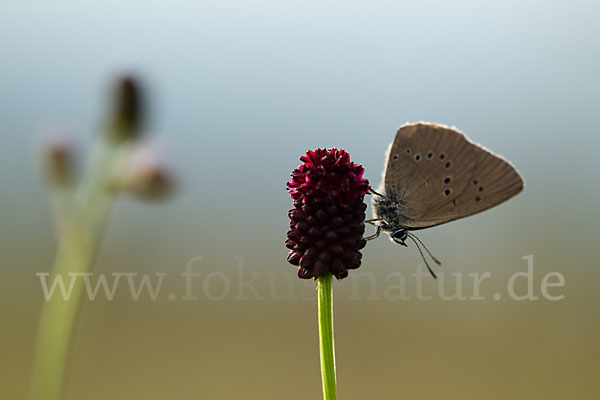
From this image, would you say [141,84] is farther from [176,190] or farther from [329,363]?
[329,363]

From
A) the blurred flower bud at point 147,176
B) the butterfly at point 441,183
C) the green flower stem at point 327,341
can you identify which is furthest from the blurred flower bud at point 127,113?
the green flower stem at point 327,341

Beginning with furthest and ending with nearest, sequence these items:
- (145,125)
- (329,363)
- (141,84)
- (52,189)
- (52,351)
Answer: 1. (141,84)
2. (145,125)
3. (52,189)
4. (52,351)
5. (329,363)

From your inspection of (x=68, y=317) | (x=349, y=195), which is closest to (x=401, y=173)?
(x=349, y=195)

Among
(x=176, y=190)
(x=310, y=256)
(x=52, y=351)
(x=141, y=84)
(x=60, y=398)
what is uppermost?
(x=141, y=84)

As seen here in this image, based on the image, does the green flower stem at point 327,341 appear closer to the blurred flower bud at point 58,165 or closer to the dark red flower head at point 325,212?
the dark red flower head at point 325,212

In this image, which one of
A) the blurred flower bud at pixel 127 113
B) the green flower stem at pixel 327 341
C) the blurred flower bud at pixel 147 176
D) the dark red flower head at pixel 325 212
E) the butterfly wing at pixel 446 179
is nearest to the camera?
the green flower stem at pixel 327 341

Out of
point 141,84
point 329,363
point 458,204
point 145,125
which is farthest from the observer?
point 141,84
